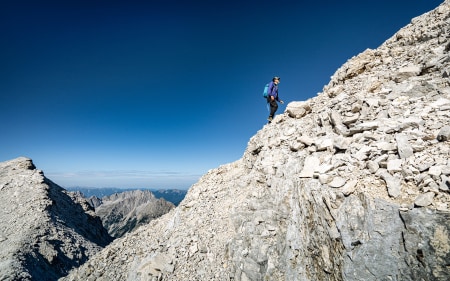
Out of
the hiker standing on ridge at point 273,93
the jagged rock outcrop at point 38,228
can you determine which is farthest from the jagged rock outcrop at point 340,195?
the jagged rock outcrop at point 38,228

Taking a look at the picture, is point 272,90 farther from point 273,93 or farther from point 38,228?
point 38,228

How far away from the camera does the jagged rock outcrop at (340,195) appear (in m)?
7.32

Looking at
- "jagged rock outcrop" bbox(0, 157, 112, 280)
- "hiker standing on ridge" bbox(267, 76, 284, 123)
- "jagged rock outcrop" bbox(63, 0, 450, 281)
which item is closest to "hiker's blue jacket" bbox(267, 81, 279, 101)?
"hiker standing on ridge" bbox(267, 76, 284, 123)

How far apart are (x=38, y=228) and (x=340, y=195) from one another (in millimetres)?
33113

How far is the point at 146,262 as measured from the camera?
1424 centimetres

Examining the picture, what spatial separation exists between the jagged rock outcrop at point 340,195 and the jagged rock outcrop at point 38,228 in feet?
29.0

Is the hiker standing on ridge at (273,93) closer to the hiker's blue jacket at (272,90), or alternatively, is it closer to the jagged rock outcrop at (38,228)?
the hiker's blue jacket at (272,90)

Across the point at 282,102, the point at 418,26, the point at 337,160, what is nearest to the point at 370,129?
the point at 337,160

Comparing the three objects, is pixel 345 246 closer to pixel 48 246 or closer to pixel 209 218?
pixel 209 218

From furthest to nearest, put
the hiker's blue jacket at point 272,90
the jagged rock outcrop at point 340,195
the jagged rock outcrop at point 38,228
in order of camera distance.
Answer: the jagged rock outcrop at point 38,228 < the hiker's blue jacket at point 272,90 < the jagged rock outcrop at point 340,195

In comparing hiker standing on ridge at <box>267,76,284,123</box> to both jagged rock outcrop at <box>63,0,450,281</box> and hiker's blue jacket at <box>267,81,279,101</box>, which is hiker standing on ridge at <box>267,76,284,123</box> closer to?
hiker's blue jacket at <box>267,81,279,101</box>

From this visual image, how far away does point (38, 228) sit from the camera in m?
26.5

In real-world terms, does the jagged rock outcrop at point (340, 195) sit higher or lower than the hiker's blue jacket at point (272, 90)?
lower

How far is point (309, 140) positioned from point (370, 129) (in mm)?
3366
